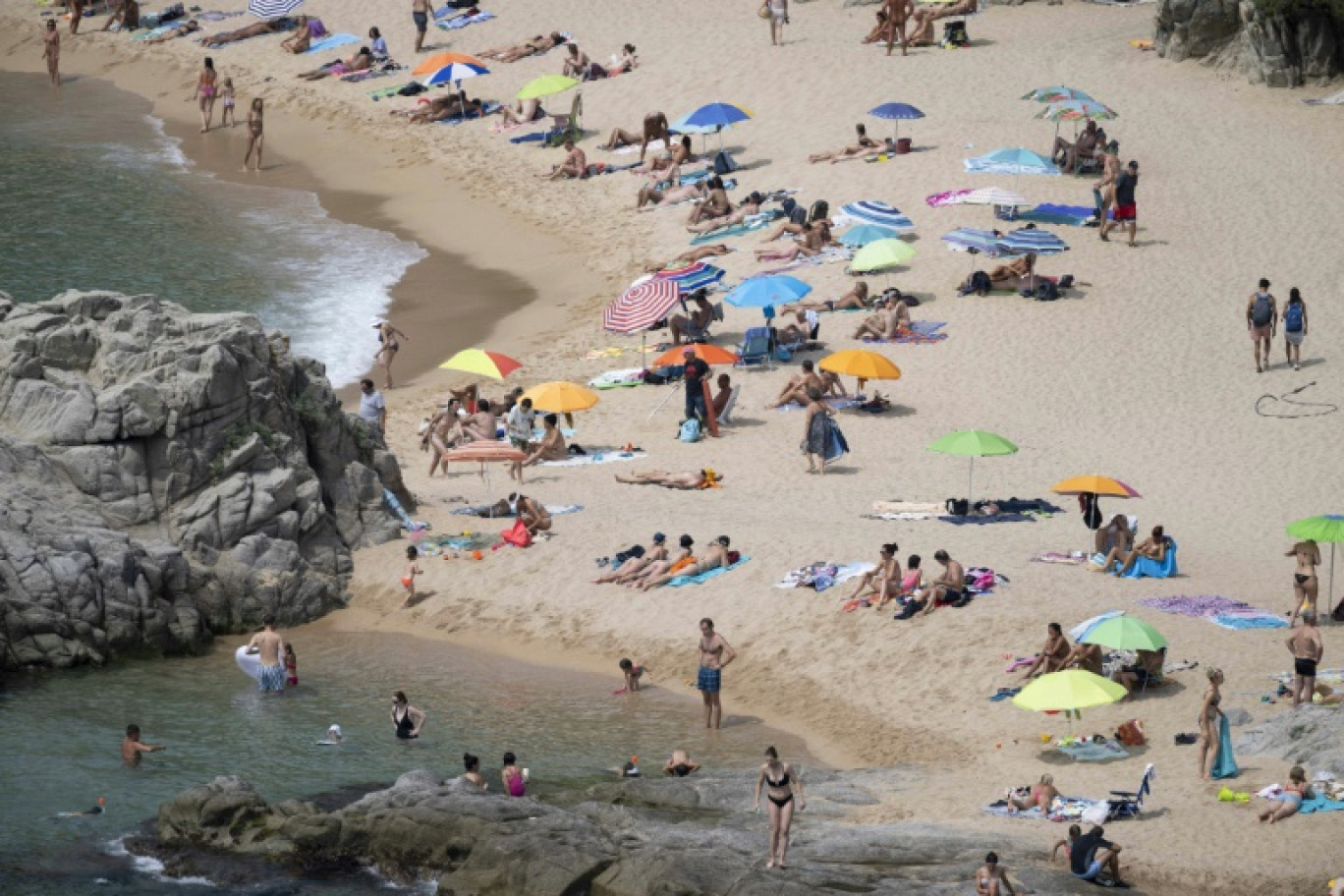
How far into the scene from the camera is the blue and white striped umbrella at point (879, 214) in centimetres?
3634

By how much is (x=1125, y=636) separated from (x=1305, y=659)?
1.65 meters

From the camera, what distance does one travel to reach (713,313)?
109ft

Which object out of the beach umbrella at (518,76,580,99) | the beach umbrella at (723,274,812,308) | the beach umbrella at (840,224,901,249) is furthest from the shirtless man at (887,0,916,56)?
the beach umbrella at (723,274,812,308)

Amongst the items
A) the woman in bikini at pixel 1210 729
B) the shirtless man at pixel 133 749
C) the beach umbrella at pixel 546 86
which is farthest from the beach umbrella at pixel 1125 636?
the beach umbrella at pixel 546 86

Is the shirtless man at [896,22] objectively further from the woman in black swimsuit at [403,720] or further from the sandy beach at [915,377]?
the woman in black swimsuit at [403,720]

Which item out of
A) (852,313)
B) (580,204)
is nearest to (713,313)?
(852,313)

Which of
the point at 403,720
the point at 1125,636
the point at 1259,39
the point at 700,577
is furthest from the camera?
the point at 1259,39

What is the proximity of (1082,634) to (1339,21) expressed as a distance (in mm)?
25985

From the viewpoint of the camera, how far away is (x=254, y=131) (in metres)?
46.6

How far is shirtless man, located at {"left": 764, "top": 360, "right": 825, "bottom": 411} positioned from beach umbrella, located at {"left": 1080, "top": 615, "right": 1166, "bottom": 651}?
32.3 ft

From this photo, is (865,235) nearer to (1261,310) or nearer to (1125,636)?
(1261,310)

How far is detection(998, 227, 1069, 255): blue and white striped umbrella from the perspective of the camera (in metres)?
34.7

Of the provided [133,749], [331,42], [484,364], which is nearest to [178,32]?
[331,42]

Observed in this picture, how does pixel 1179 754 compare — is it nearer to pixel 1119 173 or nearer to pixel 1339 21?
pixel 1119 173
